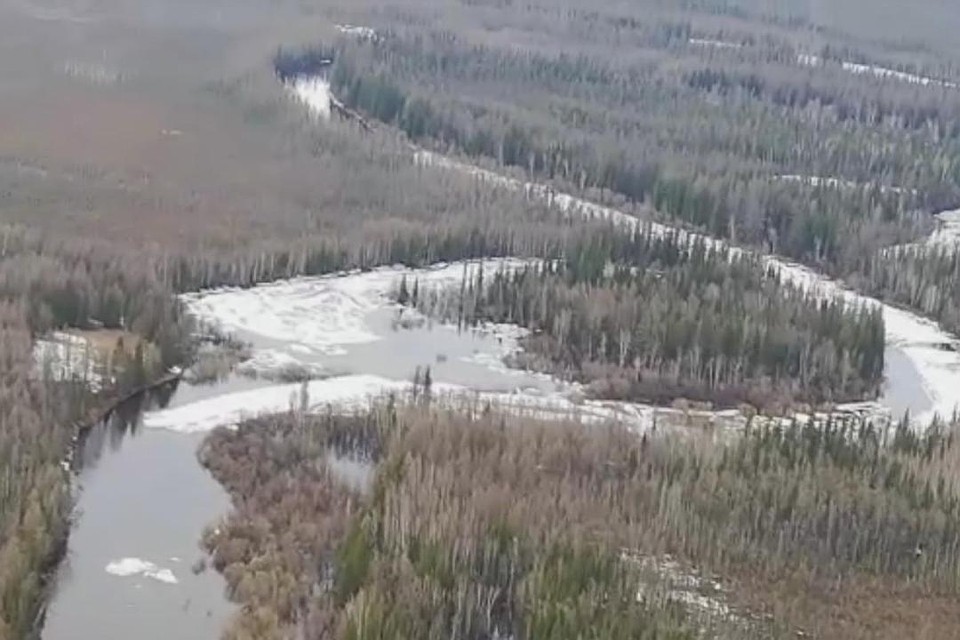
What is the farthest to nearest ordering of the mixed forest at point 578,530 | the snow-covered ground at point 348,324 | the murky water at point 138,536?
1. the snow-covered ground at point 348,324
2. the murky water at point 138,536
3. the mixed forest at point 578,530

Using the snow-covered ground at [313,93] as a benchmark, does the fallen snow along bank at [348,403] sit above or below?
above

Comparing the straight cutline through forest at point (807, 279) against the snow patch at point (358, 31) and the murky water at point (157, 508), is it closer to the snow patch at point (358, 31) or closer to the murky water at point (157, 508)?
the murky water at point (157, 508)

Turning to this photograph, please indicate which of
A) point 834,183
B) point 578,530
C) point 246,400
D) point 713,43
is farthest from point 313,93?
point 578,530

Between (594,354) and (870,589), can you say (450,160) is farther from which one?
(870,589)

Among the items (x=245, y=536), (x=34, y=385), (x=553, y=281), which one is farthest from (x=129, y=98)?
(x=245, y=536)

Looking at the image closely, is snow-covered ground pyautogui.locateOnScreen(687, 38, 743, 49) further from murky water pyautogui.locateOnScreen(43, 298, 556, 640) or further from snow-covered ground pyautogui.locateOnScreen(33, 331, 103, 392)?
snow-covered ground pyautogui.locateOnScreen(33, 331, 103, 392)

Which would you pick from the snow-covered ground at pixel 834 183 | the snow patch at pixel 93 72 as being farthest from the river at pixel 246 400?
the snow patch at pixel 93 72

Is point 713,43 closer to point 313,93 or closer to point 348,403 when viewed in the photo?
point 313,93
